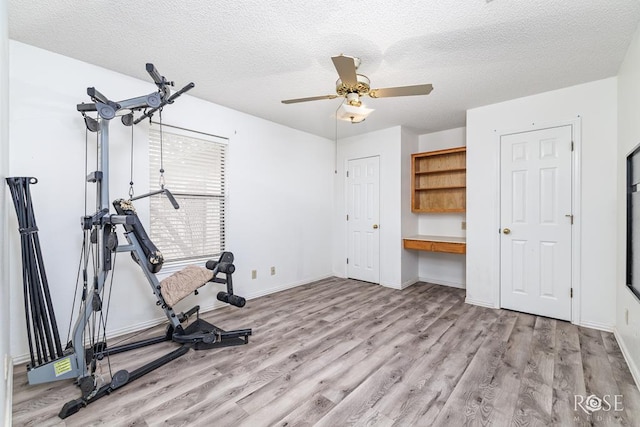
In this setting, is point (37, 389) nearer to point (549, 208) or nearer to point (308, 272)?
point (308, 272)

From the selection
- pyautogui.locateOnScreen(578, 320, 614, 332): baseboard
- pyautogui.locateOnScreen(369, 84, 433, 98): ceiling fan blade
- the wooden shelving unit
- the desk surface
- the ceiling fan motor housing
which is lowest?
pyautogui.locateOnScreen(578, 320, 614, 332): baseboard

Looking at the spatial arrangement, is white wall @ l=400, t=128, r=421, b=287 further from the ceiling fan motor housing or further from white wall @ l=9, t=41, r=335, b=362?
the ceiling fan motor housing

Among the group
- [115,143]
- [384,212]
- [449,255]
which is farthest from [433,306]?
[115,143]

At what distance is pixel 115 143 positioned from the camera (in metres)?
2.76

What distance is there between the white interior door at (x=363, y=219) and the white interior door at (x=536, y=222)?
1.79 meters

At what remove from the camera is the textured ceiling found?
1895mm

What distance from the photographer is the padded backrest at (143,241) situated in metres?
2.16

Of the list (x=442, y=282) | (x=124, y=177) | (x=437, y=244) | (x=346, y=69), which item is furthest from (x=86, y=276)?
(x=442, y=282)

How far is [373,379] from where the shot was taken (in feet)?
6.88

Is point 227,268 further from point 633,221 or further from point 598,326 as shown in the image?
point 598,326

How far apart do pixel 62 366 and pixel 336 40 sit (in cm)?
303

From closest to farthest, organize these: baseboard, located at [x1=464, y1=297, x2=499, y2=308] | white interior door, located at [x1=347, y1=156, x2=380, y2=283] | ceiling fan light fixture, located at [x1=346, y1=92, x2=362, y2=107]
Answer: ceiling fan light fixture, located at [x1=346, y1=92, x2=362, y2=107], baseboard, located at [x1=464, y1=297, x2=499, y2=308], white interior door, located at [x1=347, y1=156, x2=380, y2=283]

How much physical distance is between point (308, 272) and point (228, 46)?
3412 millimetres

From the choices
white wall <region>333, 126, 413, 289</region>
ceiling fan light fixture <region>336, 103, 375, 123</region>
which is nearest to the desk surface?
white wall <region>333, 126, 413, 289</region>
